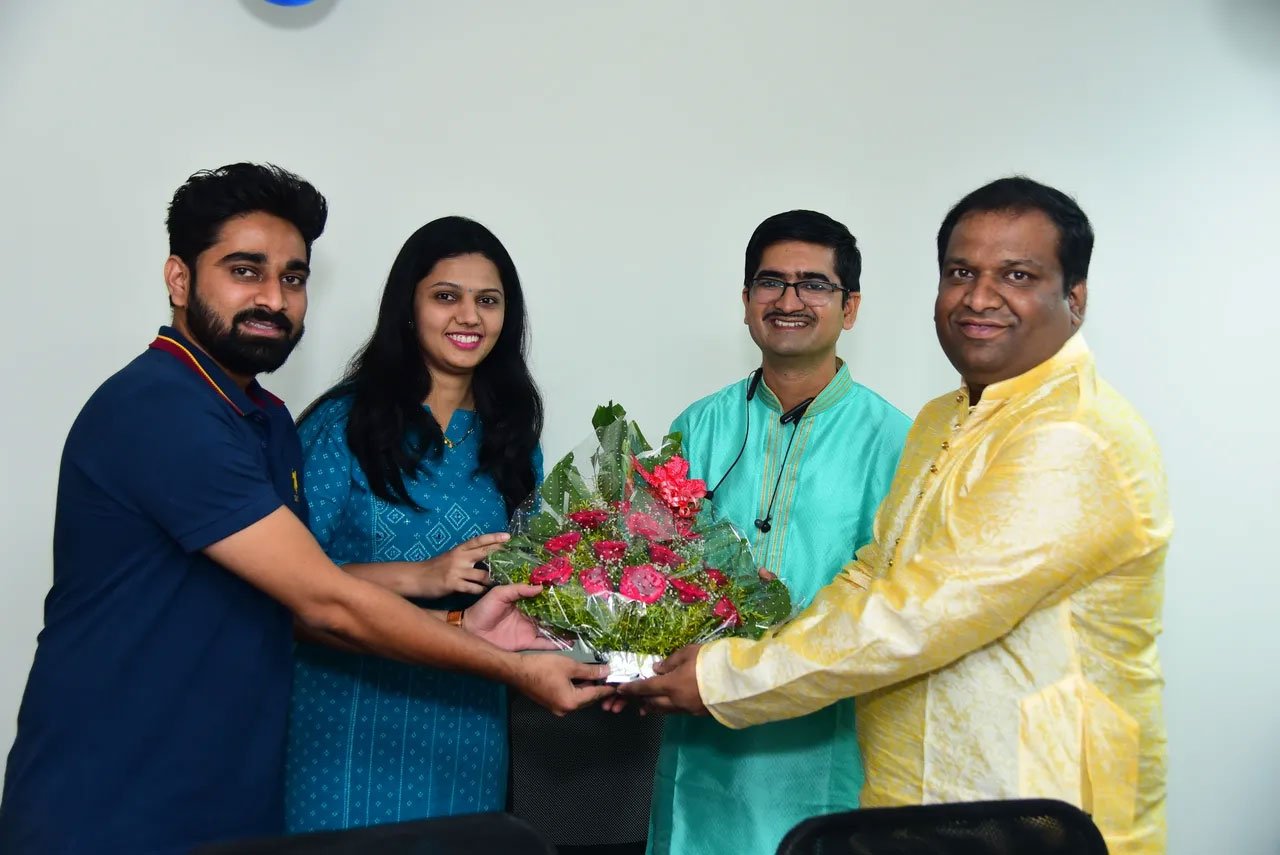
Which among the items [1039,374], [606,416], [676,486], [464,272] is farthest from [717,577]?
[464,272]

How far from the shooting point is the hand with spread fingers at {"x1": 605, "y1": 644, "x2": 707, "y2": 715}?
189cm

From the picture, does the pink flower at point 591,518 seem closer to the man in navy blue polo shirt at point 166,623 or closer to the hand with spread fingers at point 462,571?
the hand with spread fingers at point 462,571

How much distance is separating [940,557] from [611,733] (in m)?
1.68

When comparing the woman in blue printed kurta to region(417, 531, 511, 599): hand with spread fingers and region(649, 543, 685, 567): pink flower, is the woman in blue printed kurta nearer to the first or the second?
region(417, 531, 511, 599): hand with spread fingers

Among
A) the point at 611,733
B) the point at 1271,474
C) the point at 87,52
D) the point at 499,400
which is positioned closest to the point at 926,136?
the point at 1271,474

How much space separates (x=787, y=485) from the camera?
244cm

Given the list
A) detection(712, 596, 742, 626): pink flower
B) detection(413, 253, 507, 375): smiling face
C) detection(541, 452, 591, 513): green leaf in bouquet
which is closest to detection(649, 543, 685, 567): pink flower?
detection(712, 596, 742, 626): pink flower

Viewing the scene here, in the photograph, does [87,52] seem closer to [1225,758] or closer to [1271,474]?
[1271,474]

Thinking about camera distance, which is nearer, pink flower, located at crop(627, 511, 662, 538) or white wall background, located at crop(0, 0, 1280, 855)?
pink flower, located at crop(627, 511, 662, 538)

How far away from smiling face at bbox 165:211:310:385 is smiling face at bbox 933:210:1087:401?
1226 millimetres

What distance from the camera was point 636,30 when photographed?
3.35 m

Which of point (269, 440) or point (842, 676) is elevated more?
point (269, 440)

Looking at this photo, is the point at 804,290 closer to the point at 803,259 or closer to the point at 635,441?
the point at 803,259

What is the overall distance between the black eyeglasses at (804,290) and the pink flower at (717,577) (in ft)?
2.54
